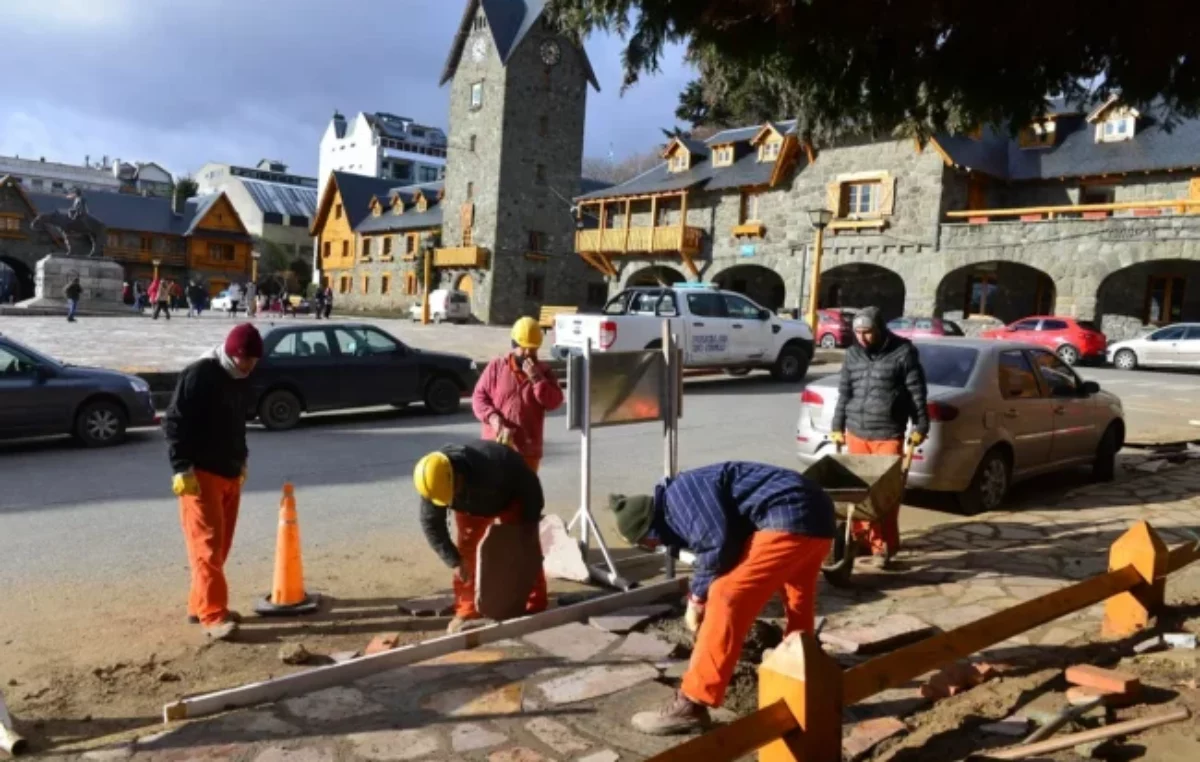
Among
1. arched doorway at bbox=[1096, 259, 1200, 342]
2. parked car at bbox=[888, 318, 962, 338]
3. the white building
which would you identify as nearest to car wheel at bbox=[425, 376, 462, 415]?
parked car at bbox=[888, 318, 962, 338]

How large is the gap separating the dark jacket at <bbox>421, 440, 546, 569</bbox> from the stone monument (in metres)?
33.0

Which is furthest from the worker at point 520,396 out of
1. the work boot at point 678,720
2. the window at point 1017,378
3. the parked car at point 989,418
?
the window at point 1017,378

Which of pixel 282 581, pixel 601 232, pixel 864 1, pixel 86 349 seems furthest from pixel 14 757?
pixel 601 232

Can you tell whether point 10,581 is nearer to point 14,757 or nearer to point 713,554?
point 14,757

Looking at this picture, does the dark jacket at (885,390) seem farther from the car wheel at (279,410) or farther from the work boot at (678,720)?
the car wheel at (279,410)

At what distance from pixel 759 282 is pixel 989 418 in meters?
34.9

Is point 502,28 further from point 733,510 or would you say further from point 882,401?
point 733,510

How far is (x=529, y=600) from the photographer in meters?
5.30

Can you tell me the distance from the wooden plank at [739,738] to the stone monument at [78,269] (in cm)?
3534

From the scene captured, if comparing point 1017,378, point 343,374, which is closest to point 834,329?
point 343,374

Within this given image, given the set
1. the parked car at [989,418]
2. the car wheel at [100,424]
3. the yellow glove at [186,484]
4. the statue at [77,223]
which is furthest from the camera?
the statue at [77,223]

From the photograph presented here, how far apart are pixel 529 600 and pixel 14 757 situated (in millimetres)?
2520

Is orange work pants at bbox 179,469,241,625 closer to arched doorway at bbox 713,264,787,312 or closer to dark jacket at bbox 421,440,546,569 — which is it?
dark jacket at bbox 421,440,546,569

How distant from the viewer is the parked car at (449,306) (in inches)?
1842
